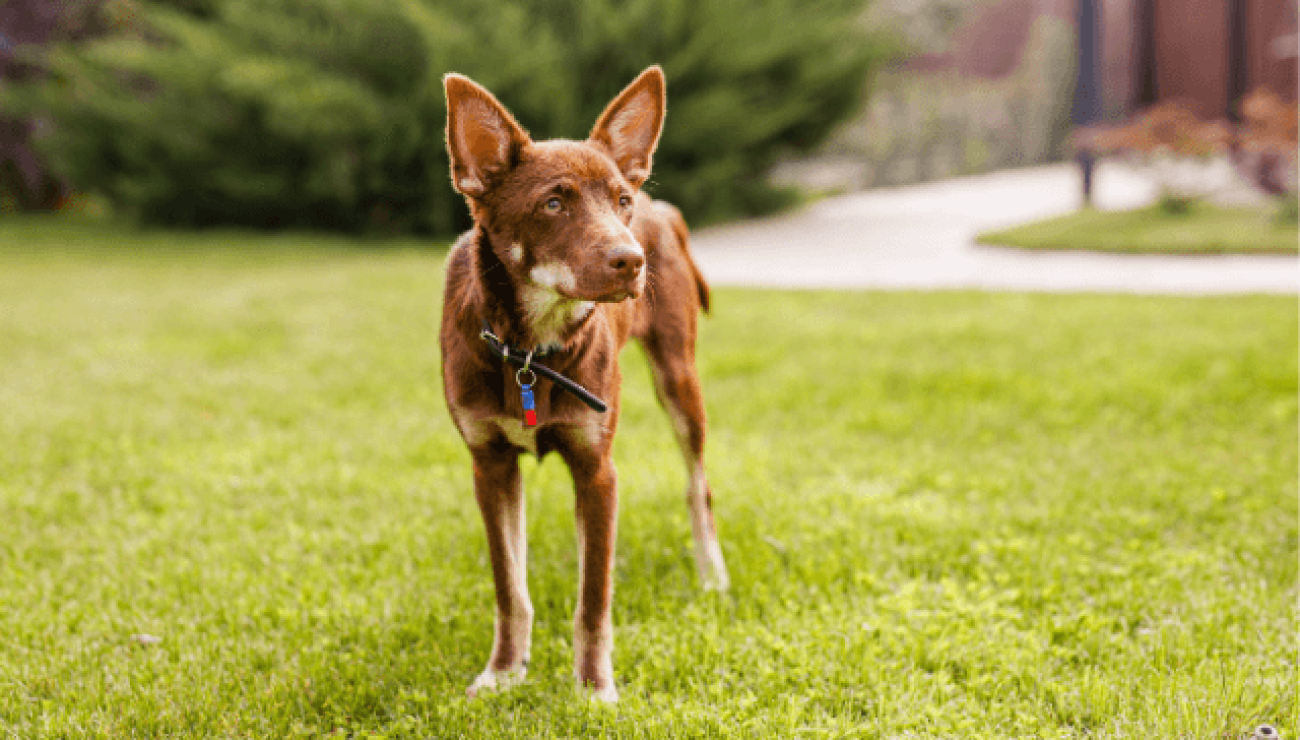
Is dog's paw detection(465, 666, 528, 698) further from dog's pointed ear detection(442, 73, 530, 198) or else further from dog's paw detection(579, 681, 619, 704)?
dog's pointed ear detection(442, 73, 530, 198)

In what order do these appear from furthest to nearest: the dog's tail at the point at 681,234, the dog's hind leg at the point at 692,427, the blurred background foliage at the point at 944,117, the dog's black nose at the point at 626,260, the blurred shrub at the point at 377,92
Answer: the blurred background foliage at the point at 944,117 → the blurred shrub at the point at 377,92 → the dog's tail at the point at 681,234 → the dog's hind leg at the point at 692,427 → the dog's black nose at the point at 626,260

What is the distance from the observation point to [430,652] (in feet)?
9.25

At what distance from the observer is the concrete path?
28.1 ft

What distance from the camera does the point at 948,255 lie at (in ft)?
35.4

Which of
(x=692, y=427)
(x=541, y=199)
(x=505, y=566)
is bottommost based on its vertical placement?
(x=505, y=566)

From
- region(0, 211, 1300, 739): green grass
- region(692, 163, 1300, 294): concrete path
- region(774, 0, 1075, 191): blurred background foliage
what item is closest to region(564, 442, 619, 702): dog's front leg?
region(0, 211, 1300, 739): green grass

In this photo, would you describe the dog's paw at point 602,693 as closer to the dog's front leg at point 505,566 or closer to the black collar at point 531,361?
the dog's front leg at point 505,566

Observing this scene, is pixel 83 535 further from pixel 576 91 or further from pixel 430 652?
pixel 576 91

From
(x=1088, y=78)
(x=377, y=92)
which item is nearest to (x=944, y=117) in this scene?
(x=1088, y=78)

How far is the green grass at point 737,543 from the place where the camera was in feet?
8.40

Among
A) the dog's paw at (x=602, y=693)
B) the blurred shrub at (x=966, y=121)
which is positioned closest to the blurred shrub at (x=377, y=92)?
the blurred shrub at (x=966, y=121)

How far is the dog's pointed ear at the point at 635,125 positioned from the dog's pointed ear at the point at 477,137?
0.81 ft

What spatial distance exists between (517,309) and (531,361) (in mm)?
130

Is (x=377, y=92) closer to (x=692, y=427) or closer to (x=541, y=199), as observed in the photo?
(x=692, y=427)
